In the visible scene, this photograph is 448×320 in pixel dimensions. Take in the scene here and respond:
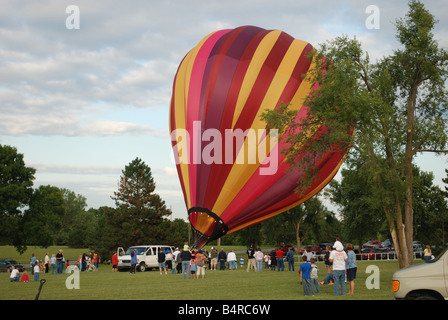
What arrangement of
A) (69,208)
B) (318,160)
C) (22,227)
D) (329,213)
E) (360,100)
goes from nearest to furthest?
(360,100) < (318,160) < (22,227) < (329,213) < (69,208)

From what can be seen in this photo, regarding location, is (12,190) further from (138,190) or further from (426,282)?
(426,282)

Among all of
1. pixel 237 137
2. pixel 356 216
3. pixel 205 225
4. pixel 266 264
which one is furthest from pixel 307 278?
pixel 356 216

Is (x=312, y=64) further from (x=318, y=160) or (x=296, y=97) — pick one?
(x=318, y=160)

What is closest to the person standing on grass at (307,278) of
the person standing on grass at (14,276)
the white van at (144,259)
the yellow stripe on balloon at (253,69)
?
the yellow stripe on balloon at (253,69)

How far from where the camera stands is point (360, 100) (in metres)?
20.5

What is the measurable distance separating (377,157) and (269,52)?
799 cm

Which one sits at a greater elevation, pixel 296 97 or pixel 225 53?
pixel 225 53

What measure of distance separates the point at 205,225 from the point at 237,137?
14.3ft

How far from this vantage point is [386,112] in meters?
21.1

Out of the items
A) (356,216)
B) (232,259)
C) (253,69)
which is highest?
(253,69)

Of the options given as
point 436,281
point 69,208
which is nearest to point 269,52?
point 436,281

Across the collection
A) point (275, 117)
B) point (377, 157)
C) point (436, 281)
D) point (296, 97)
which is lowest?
point (436, 281)

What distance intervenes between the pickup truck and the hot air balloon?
13.2 meters

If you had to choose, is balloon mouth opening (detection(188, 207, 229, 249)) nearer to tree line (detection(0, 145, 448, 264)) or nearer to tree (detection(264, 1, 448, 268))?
tree (detection(264, 1, 448, 268))
